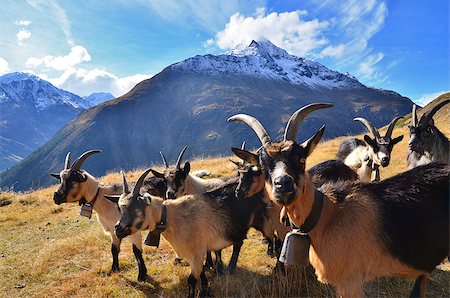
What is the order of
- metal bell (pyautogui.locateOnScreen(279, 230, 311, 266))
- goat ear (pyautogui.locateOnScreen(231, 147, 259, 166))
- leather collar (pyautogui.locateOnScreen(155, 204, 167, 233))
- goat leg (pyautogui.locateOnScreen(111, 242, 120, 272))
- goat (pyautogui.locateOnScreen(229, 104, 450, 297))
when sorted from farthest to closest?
goat leg (pyautogui.locateOnScreen(111, 242, 120, 272))
leather collar (pyautogui.locateOnScreen(155, 204, 167, 233))
goat ear (pyautogui.locateOnScreen(231, 147, 259, 166))
metal bell (pyautogui.locateOnScreen(279, 230, 311, 266))
goat (pyautogui.locateOnScreen(229, 104, 450, 297))

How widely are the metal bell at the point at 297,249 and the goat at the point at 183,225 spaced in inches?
100

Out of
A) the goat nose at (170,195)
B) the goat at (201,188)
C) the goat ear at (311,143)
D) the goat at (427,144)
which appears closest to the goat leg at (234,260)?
the goat at (201,188)

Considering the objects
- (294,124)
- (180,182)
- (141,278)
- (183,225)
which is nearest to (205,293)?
(183,225)

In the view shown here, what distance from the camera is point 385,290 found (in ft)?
16.8

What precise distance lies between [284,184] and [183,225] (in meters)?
3.26

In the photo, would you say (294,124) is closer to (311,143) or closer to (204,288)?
(311,143)

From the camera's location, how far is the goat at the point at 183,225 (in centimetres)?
600

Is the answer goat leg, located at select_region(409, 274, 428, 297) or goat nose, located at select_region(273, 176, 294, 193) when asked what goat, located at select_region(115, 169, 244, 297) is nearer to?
goat nose, located at select_region(273, 176, 294, 193)

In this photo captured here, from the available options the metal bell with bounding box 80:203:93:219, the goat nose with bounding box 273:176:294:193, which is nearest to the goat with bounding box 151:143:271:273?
the metal bell with bounding box 80:203:93:219

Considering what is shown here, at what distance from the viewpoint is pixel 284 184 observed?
11.5ft

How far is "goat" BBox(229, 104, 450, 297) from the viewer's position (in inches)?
148

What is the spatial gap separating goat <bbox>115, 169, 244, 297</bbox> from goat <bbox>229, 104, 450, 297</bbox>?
266cm

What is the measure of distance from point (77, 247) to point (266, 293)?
6171 millimetres

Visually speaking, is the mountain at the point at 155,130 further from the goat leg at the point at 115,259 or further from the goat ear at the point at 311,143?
the goat ear at the point at 311,143
